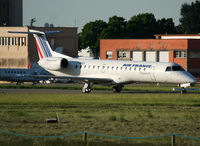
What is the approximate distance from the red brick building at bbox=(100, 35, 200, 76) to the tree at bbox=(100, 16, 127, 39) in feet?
184

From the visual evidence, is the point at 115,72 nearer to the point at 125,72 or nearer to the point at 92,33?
the point at 125,72

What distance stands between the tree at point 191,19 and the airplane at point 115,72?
380ft

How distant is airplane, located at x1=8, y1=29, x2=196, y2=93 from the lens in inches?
1754

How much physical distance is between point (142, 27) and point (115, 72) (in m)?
110

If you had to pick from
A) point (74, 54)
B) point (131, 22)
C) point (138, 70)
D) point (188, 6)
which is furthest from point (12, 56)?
point (188, 6)

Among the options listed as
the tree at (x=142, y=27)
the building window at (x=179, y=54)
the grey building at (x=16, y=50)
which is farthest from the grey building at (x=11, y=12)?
the building window at (x=179, y=54)

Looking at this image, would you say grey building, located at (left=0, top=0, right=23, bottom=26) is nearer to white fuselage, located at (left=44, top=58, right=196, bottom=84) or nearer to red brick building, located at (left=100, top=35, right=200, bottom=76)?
red brick building, located at (left=100, top=35, right=200, bottom=76)

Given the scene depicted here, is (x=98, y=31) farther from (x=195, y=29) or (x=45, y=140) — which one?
(x=45, y=140)

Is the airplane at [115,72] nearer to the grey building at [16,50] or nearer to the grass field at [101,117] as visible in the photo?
the grass field at [101,117]

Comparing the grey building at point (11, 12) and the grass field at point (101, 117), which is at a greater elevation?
the grey building at point (11, 12)

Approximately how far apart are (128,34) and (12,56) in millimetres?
61197

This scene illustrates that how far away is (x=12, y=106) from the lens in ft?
109

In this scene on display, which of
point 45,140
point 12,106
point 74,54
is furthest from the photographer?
point 74,54

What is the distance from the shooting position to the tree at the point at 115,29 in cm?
15000
